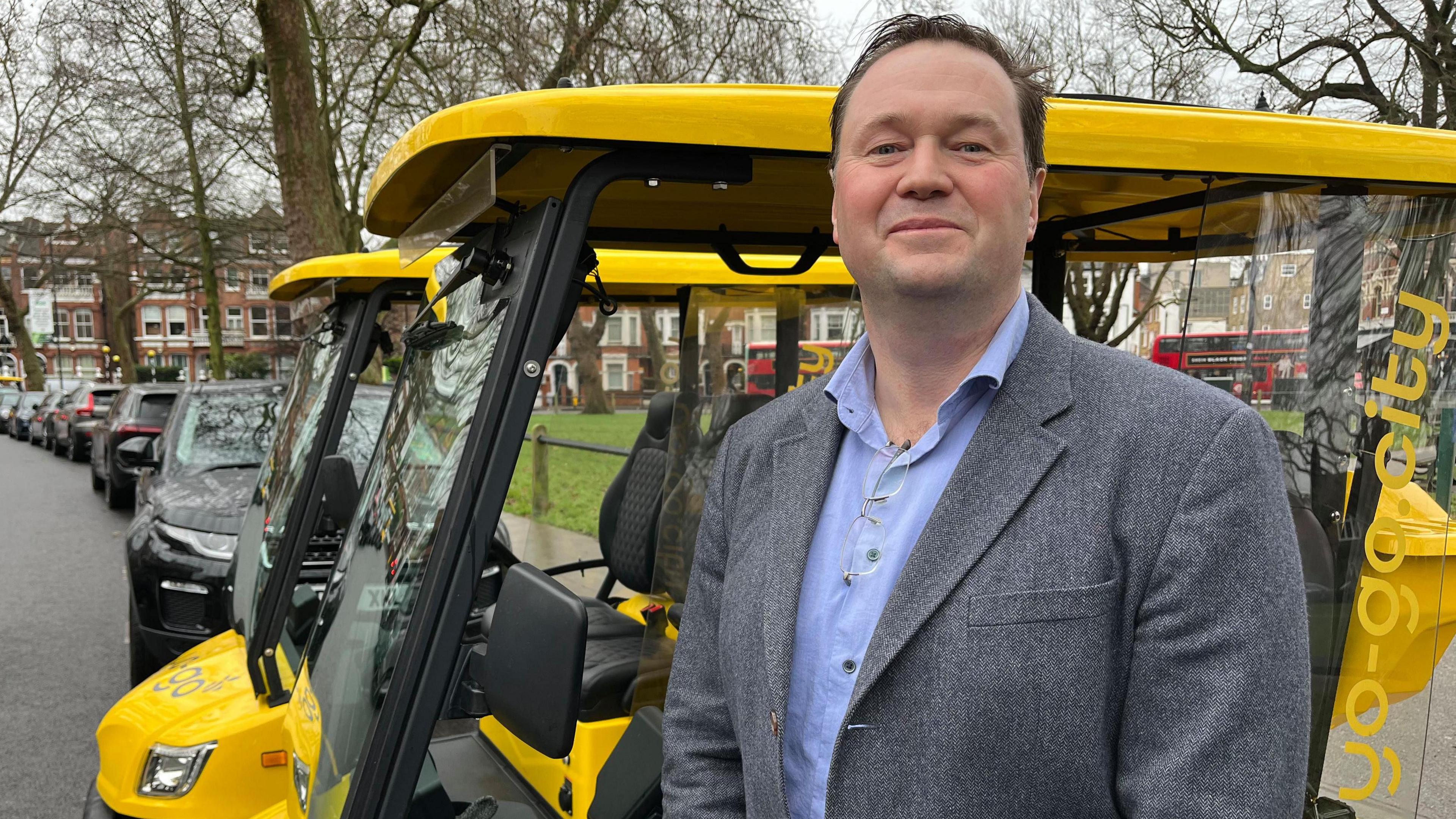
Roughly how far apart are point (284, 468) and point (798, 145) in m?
2.96

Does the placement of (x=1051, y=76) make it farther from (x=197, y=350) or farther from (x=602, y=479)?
(x=197, y=350)

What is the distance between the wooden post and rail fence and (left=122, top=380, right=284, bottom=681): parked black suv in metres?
1.31

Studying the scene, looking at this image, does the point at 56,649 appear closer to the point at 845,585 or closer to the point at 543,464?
the point at 543,464

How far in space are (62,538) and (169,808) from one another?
11063 millimetres

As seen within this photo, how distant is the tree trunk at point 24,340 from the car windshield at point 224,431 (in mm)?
38781

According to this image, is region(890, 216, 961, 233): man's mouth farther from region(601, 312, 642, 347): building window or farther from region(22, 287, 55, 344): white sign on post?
region(22, 287, 55, 344): white sign on post

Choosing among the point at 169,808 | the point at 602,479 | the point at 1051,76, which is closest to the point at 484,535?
the point at 1051,76

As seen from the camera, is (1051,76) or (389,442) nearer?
(1051,76)

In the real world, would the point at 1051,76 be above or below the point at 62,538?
above

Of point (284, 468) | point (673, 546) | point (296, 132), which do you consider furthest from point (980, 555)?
point (296, 132)

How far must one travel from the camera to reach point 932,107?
4.61ft

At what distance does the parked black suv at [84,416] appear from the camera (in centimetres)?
2286

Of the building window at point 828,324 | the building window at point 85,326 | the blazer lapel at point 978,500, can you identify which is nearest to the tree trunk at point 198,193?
the building window at point 828,324

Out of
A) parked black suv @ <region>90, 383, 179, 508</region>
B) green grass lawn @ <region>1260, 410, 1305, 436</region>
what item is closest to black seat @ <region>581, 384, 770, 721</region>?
green grass lawn @ <region>1260, 410, 1305, 436</region>
